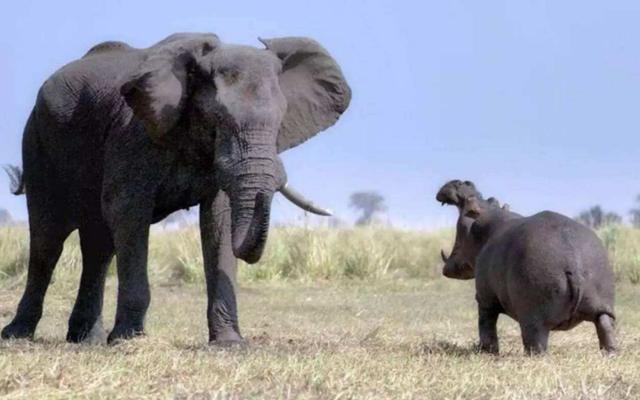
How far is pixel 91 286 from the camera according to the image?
1196 centimetres

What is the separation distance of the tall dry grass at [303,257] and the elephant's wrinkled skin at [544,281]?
9935mm

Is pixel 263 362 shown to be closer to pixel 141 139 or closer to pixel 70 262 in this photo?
pixel 141 139

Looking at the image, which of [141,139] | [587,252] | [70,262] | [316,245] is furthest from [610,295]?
[316,245]

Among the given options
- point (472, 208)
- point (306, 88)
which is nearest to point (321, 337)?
point (472, 208)

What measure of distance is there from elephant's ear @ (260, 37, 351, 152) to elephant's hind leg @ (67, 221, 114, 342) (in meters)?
1.95

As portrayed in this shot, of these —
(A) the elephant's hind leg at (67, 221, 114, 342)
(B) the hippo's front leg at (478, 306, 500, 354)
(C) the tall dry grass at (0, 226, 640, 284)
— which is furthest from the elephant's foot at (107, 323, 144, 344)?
(C) the tall dry grass at (0, 226, 640, 284)

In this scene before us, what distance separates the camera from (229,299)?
33.4ft

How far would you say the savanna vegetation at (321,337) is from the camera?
7.14m

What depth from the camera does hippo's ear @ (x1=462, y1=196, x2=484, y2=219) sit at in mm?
11000

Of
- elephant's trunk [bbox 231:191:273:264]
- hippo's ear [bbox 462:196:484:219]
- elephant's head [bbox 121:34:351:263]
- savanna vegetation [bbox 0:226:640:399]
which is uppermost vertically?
elephant's head [bbox 121:34:351:263]

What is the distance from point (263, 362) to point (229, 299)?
2.35 metres

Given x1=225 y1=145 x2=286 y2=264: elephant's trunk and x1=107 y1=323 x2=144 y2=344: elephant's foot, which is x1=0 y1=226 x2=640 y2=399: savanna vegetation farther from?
x1=225 y1=145 x2=286 y2=264: elephant's trunk

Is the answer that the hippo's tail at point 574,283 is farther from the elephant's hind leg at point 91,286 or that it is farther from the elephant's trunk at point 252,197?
the elephant's hind leg at point 91,286

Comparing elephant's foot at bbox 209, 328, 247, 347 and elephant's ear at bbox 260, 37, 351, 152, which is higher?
elephant's ear at bbox 260, 37, 351, 152
